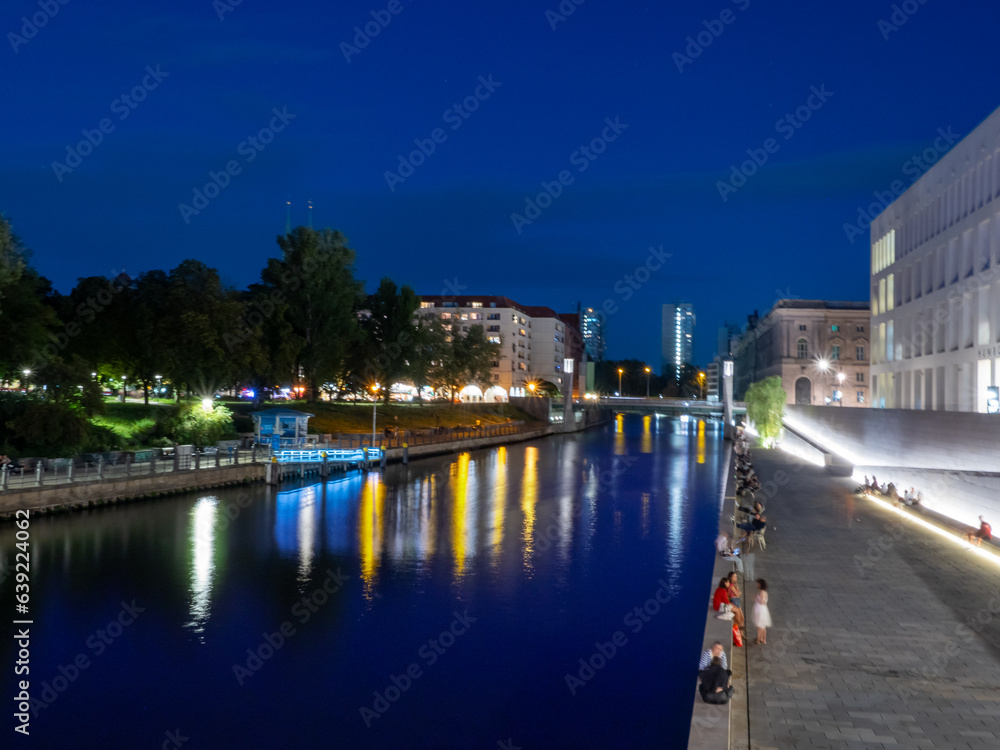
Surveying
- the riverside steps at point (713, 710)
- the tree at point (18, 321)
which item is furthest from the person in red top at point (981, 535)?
the tree at point (18, 321)

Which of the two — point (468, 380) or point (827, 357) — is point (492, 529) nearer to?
point (468, 380)

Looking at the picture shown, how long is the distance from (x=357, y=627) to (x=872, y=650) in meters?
10.8

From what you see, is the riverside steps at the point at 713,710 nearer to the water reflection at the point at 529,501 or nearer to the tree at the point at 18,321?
the water reflection at the point at 529,501

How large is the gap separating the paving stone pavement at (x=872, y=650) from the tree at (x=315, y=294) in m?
48.7

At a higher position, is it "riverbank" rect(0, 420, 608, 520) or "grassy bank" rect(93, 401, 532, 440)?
"grassy bank" rect(93, 401, 532, 440)

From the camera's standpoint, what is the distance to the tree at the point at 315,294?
66.2 metres

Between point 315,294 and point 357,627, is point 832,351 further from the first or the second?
point 357,627

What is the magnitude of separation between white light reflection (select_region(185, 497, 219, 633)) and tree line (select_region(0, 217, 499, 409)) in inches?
339

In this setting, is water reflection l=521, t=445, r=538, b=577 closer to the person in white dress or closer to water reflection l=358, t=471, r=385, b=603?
water reflection l=358, t=471, r=385, b=603

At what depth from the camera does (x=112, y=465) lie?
33469 mm

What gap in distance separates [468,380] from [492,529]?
73.6 meters

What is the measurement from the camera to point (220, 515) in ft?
107

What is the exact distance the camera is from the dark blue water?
13648 millimetres

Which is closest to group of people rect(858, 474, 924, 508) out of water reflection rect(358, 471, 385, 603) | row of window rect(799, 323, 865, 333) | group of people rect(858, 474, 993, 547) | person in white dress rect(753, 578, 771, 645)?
group of people rect(858, 474, 993, 547)
